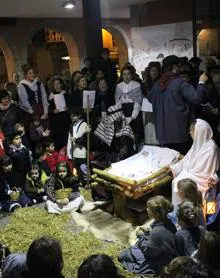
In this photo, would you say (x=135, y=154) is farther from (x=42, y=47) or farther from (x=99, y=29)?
(x=42, y=47)

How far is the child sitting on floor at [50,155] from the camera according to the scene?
652cm

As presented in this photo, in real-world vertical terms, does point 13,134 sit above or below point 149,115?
below

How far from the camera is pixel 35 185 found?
607cm

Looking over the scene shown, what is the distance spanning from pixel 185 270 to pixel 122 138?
4.23 metres

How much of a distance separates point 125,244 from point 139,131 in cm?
223

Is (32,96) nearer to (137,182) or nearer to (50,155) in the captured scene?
(50,155)

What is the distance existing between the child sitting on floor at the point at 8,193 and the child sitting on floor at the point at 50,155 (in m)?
0.72

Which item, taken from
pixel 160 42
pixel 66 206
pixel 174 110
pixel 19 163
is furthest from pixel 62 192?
pixel 160 42

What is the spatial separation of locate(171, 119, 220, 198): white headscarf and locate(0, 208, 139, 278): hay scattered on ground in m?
1.18

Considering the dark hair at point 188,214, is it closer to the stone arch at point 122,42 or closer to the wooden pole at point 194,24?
the wooden pole at point 194,24

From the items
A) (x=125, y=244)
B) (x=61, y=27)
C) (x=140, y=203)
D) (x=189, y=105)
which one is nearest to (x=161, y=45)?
(x=61, y=27)

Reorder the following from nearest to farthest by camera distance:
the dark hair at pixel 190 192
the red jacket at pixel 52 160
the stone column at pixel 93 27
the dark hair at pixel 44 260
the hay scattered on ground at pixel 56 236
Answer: the dark hair at pixel 44 260 → the dark hair at pixel 190 192 → the hay scattered on ground at pixel 56 236 → the red jacket at pixel 52 160 → the stone column at pixel 93 27

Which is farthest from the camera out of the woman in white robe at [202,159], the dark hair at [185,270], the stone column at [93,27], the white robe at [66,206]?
the stone column at [93,27]

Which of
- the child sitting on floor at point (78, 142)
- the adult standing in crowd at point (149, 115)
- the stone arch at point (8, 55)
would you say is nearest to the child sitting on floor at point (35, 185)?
the child sitting on floor at point (78, 142)
